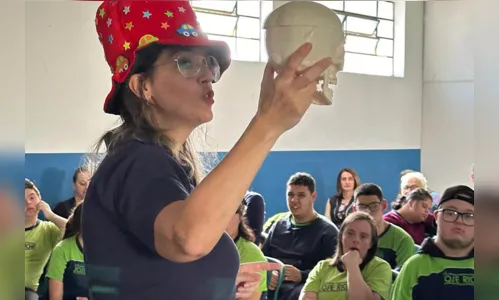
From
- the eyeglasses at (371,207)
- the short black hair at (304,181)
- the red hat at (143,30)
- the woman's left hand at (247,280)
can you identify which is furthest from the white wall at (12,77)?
the short black hair at (304,181)

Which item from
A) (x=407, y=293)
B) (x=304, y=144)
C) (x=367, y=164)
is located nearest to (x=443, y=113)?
(x=367, y=164)

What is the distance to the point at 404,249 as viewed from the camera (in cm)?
179

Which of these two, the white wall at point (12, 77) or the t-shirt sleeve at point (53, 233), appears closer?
the white wall at point (12, 77)

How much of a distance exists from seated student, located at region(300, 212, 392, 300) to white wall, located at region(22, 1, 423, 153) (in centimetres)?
32

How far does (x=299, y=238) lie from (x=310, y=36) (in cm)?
161

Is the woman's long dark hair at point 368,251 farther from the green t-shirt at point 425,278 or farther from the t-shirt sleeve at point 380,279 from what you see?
the green t-shirt at point 425,278

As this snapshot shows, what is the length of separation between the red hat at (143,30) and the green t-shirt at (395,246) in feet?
4.55

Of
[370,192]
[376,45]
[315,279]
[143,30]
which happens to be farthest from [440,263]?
[376,45]

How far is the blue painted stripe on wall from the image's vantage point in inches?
83.7

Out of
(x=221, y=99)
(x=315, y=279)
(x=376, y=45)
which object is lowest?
(x=315, y=279)

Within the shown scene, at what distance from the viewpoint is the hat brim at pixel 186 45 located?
1.39 feet

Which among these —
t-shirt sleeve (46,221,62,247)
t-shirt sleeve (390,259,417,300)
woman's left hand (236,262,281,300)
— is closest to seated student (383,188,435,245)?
t-shirt sleeve (390,259,417,300)

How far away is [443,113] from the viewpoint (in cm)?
387

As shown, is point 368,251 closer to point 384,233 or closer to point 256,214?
point 384,233
